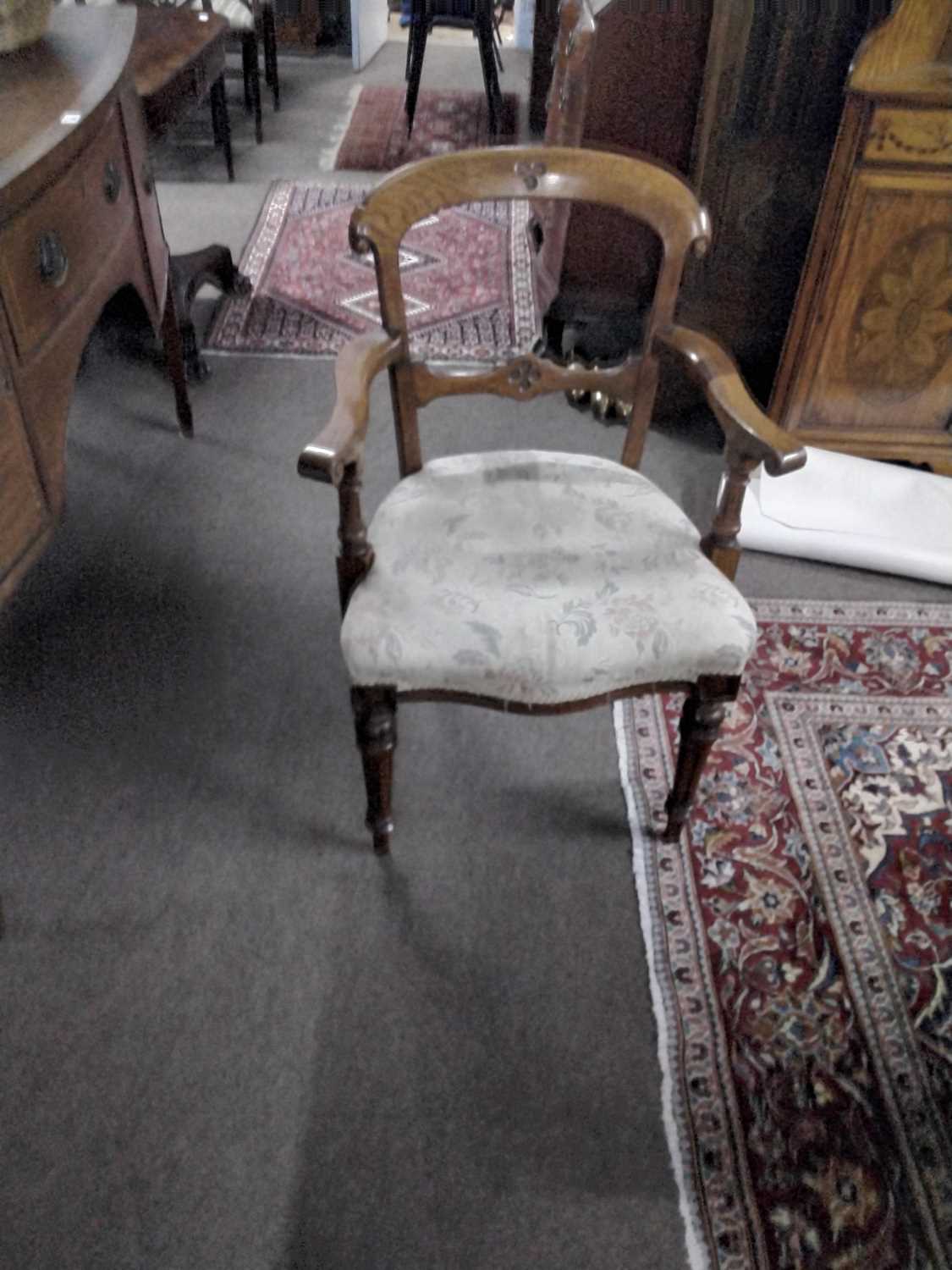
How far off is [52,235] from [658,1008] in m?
1.36

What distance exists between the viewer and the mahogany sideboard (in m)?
1.16

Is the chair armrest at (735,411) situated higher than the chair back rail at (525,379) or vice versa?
the chair armrest at (735,411)

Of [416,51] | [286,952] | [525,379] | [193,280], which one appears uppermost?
[525,379]

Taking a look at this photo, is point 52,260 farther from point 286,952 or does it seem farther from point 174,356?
point 286,952

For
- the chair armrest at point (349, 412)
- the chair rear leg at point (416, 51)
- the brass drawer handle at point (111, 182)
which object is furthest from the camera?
the chair rear leg at point (416, 51)

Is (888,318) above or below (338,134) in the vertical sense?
above

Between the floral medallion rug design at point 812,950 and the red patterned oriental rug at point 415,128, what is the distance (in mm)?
2979

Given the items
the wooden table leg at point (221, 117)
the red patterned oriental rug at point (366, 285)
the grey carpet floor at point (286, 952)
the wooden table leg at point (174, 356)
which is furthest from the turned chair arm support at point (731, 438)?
the wooden table leg at point (221, 117)

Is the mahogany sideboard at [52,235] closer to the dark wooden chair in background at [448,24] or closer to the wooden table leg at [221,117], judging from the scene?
the wooden table leg at [221,117]

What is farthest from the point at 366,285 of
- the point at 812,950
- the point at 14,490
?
the point at 812,950

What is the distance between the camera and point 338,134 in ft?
13.2

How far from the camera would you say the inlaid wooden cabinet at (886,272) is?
167 cm

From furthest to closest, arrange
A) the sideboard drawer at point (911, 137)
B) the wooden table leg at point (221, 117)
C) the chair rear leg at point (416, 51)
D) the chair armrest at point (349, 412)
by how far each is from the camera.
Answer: the chair rear leg at point (416, 51) → the wooden table leg at point (221, 117) → the sideboard drawer at point (911, 137) → the chair armrest at point (349, 412)

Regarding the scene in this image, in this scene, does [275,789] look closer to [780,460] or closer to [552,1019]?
[552,1019]
